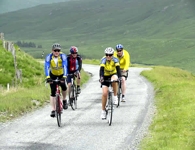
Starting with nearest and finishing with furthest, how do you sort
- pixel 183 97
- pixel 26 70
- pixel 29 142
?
1. pixel 29 142
2. pixel 183 97
3. pixel 26 70

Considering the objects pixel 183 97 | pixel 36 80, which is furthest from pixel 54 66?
pixel 36 80

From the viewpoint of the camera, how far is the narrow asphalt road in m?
11.5

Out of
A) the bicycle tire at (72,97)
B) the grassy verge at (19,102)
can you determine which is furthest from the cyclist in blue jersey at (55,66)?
the bicycle tire at (72,97)

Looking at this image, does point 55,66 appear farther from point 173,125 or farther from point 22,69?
point 22,69

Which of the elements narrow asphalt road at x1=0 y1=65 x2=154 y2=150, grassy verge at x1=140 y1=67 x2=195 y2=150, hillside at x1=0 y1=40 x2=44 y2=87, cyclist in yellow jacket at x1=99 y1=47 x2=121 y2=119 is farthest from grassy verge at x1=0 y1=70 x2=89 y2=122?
grassy verge at x1=140 y1=67 x2=195 y2=150

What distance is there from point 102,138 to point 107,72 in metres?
3.44

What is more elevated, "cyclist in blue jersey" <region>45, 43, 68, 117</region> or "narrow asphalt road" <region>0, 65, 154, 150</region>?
"cyclist in blue jersey" <region>45, 43, 68, 117</region>

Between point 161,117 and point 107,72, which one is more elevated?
point 107,72

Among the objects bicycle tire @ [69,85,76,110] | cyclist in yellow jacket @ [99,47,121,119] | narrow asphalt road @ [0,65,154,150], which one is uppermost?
cyclist in yellow jacket @ [99,47,121,119]

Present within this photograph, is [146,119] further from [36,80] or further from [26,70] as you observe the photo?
[26,70]

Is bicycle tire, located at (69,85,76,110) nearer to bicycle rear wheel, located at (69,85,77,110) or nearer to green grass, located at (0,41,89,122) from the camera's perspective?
bicycle rear wheel, located at (69,85,77,110)

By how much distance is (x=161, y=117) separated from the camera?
1553cm

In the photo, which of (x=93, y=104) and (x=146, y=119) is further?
(x=93, y=104)

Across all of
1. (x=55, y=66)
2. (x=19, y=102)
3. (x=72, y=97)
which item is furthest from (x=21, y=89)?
(x=55, y=66)
